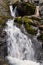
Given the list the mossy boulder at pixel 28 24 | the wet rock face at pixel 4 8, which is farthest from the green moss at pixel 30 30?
the wet rock face at pixel 4 8

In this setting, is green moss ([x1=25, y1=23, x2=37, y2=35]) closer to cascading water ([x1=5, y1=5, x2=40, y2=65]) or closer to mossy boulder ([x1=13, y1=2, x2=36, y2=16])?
cascading water ([x1=5, y1=5, x2=40, y2=65])

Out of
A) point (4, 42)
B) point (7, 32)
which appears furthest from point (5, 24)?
point (4, 42)

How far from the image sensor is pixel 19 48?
1588cm

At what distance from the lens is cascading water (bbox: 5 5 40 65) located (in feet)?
48.4

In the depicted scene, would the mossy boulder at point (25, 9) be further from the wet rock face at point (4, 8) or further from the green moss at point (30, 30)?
the green moss at point (30, 30)

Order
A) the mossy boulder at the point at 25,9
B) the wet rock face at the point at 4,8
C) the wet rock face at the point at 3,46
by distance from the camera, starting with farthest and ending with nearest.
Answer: the wet rock face at the point at 4,8 < the mossy boulder at the point at 25,9 < the wet rock face at the point at 3,46

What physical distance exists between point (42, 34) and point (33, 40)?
0.82 m

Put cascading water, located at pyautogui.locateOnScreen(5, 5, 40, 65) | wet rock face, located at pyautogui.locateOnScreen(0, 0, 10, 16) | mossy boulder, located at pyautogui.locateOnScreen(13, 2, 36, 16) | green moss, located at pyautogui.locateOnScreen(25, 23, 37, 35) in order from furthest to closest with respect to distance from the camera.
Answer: wet rock face, located at pyautogui.locateOnScreen(0, 0, 10, 16), mossy boulder, located at pyautogui.locateOnScreen(13, 2, 36, 16), green moss, located at pyautogui.locateOnScreen(25, 23, 37, 35), cascading water, located at pyautogui.locateOnScreen(5, 5, 40, 65)

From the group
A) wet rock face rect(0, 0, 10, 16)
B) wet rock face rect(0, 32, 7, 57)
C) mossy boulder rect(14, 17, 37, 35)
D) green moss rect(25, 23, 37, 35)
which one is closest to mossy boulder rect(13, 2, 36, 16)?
wet rock face rect(0, 0, 10, 16)

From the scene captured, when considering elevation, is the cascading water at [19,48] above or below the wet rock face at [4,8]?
below

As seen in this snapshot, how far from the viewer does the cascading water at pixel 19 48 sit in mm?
14750

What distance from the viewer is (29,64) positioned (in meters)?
14.1

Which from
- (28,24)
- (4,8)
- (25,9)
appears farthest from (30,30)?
(4,8)

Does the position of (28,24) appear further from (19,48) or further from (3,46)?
(3,46)
